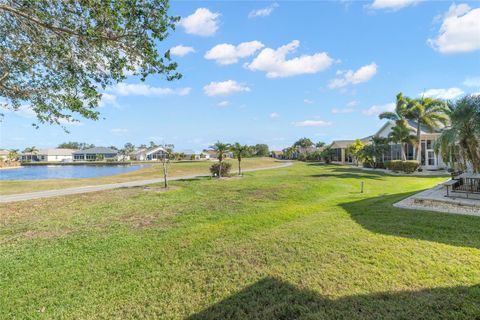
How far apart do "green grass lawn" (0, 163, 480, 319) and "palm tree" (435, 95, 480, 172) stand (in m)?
6.19

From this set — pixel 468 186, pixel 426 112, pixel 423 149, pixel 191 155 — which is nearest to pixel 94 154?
pixel 191 155

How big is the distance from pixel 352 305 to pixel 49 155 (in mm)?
118940

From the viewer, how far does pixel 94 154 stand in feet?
326

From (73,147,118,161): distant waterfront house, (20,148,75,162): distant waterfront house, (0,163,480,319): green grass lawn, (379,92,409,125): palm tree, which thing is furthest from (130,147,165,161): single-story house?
(0,163,480,319): green grass lawn

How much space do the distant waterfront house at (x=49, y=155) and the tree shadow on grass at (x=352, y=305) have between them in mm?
116066

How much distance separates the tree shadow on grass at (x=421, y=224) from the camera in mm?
6246

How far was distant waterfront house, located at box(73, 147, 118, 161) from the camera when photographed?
99062 millimetres

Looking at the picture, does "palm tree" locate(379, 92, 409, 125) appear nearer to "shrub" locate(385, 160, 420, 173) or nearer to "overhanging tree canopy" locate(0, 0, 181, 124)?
"shrub" locate(385, 160, 420, 173)

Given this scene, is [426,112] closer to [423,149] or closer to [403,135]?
[403,135]

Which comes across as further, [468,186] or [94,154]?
[94,154]

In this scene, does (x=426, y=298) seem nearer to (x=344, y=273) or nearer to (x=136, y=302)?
(x=344, y=273)

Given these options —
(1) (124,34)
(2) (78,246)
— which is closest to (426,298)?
(1) (124,34)

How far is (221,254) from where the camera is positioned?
591 centimetres

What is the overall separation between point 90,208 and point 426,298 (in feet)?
41.3
